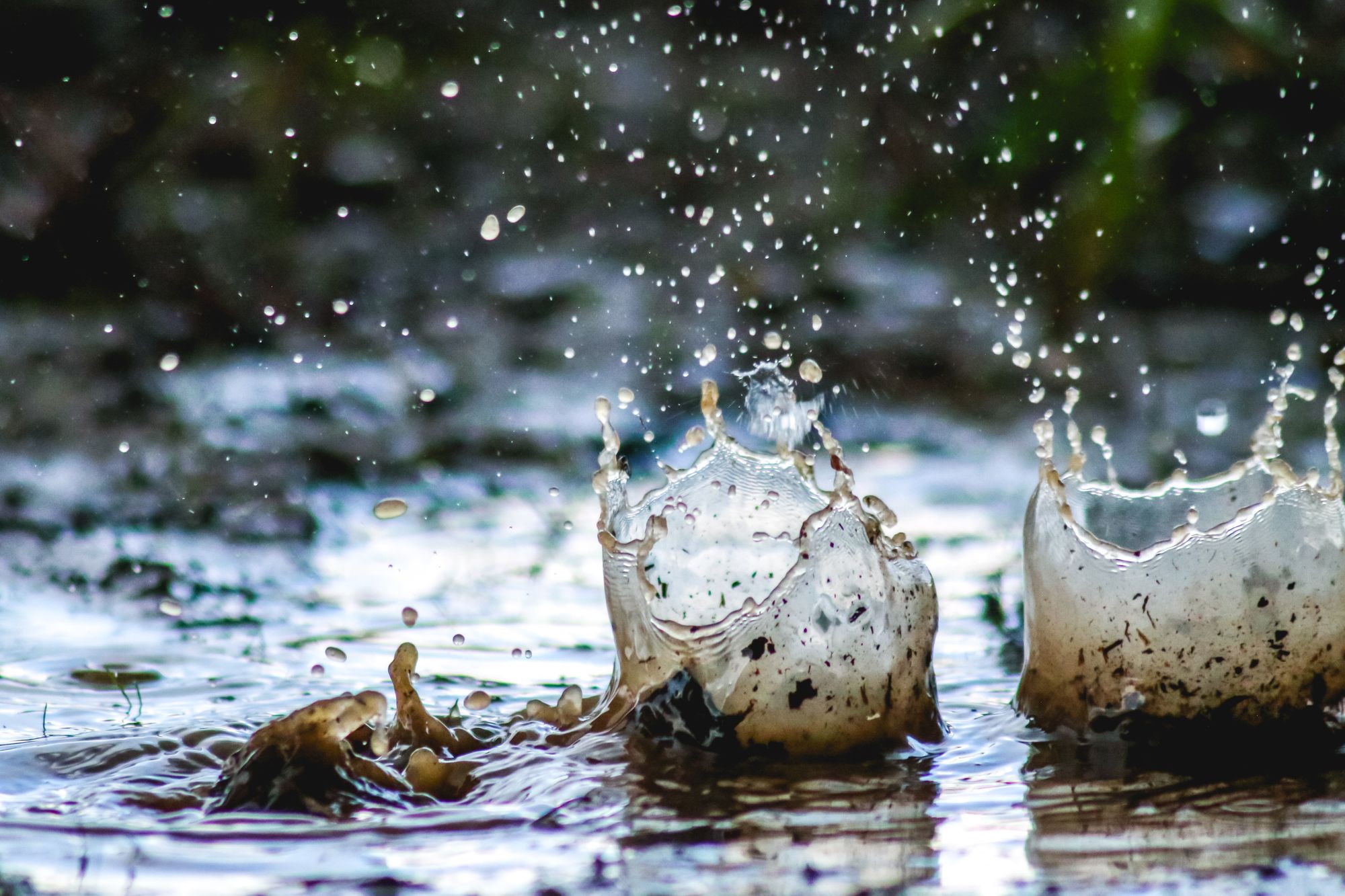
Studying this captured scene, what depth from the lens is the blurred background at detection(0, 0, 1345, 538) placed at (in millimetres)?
5008

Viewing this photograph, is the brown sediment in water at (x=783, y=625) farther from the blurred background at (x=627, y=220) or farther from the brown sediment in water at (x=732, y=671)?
the blurred background at (x=627, y=220)

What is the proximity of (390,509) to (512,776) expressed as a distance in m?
2.10

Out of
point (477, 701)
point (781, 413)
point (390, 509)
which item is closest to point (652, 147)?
point (390, 509)

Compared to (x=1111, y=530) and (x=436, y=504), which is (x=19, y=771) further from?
(x=436, y=504)

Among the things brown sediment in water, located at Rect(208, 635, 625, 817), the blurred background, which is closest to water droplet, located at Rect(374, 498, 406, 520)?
the blurred background

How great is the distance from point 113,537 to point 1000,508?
2.16m

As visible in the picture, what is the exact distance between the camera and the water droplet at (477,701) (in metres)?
2.38

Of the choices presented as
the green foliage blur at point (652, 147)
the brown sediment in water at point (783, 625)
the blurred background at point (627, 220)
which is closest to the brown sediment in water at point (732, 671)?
the brown sediment in water at point (783, 625)

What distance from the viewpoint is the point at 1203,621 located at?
225cm

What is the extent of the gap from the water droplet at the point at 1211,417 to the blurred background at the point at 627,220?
2cm

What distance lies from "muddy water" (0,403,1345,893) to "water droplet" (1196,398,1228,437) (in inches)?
58.5

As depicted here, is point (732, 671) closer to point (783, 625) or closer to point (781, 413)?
point (783, 625)

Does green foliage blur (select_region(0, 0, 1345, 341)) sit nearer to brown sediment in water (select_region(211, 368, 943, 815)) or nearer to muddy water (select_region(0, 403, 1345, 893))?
muddy water (select_region(0, 403, 1345, 893))

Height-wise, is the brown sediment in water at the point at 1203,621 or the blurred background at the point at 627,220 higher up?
the blurred background at the point at 627,220
